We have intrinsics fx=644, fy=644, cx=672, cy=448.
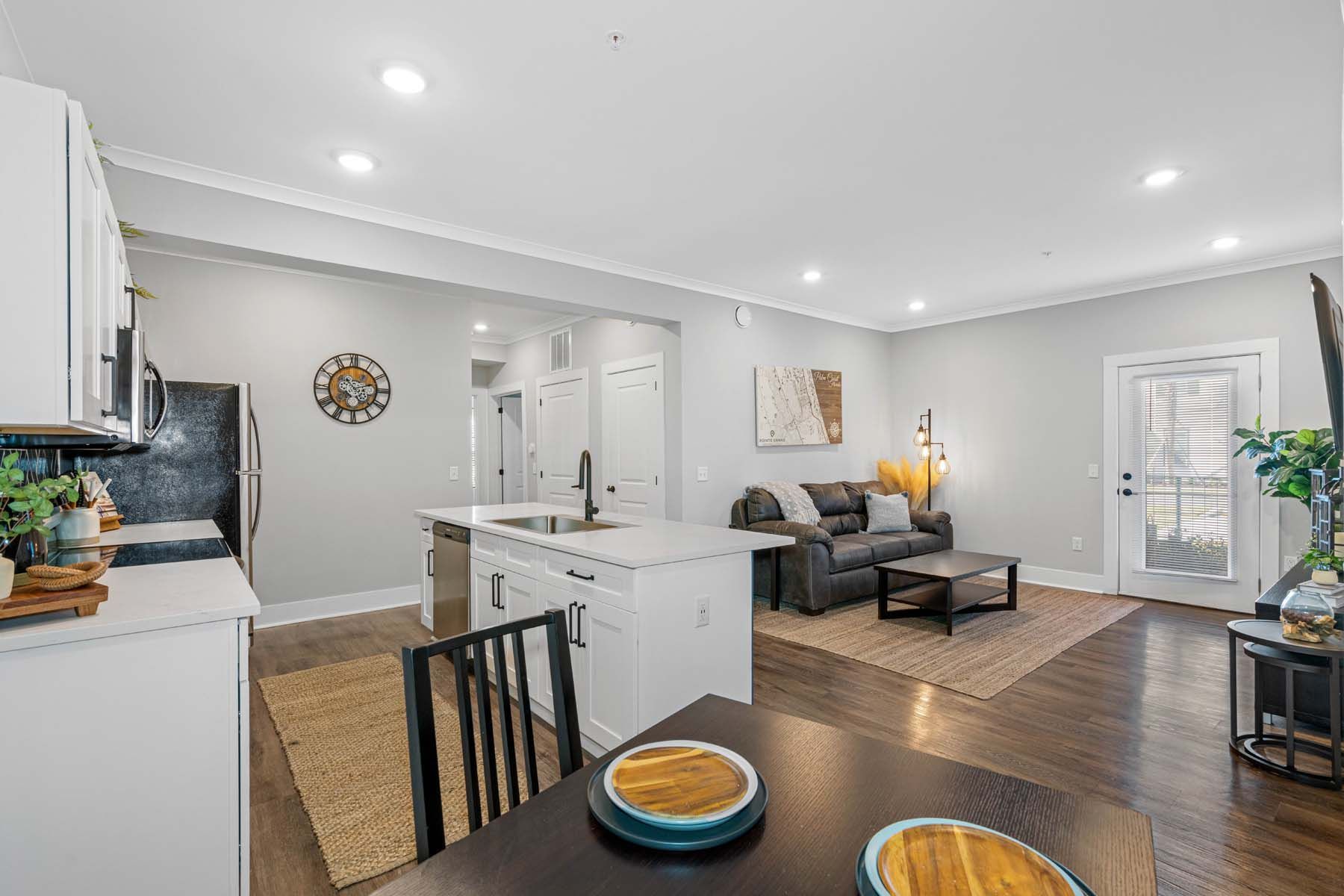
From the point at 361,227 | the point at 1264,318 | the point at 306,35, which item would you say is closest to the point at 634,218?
the point at 361,227

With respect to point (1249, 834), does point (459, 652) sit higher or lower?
higher

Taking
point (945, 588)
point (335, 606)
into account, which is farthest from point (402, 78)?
point (945, 588)

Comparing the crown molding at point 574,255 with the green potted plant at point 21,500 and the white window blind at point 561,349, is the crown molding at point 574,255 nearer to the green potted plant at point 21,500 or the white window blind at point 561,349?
the white window blind at point 561,349

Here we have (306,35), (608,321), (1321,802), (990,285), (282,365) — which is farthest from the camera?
(608,321)

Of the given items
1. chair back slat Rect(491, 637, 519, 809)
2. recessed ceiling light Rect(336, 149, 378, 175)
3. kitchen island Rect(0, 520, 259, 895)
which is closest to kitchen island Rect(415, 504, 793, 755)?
kitchen island Rect(0, 520, 259, 895)

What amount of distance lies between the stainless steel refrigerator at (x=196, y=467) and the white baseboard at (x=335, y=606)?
80cm

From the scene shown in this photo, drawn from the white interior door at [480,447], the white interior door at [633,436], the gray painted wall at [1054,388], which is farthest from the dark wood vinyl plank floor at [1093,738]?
the white interior door at [480,447]

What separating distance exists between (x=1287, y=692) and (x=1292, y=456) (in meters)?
2.43

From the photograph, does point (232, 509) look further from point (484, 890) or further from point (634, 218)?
point (484, 890)

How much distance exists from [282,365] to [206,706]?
3.67 m

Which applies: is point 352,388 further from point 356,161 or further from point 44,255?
point 44,255

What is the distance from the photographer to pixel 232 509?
12.1 ft

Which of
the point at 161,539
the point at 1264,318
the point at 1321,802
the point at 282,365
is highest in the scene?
the point at 1264,318

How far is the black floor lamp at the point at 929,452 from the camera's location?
6.44 metres
